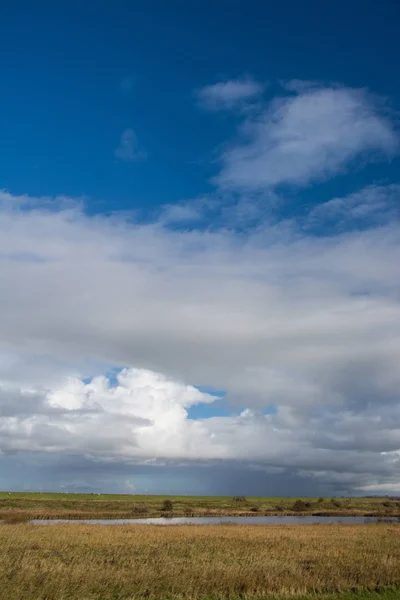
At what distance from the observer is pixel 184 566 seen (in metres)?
27.8

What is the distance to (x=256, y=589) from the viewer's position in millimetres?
22484

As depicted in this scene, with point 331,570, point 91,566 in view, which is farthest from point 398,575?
point 91,566

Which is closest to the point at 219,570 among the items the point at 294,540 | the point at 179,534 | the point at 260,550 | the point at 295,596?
the point at 295,596

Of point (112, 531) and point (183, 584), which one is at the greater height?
point (183, 584)

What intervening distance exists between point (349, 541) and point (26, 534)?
27.4 m

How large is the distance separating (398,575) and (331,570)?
326cm

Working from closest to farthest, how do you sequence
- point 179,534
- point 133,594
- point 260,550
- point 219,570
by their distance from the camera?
point 133,594, point 219,570, point 260,550, point 179,534

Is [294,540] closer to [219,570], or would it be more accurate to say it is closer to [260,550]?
[260,550]

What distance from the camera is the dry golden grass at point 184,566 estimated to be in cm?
2169

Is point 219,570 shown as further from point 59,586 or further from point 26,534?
point 26,534

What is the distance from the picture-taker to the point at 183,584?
22.5m

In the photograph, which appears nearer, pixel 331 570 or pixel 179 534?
pixel 331 570

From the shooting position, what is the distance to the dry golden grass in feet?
71.2

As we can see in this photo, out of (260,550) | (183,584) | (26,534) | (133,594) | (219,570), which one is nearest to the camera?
(133,594)
